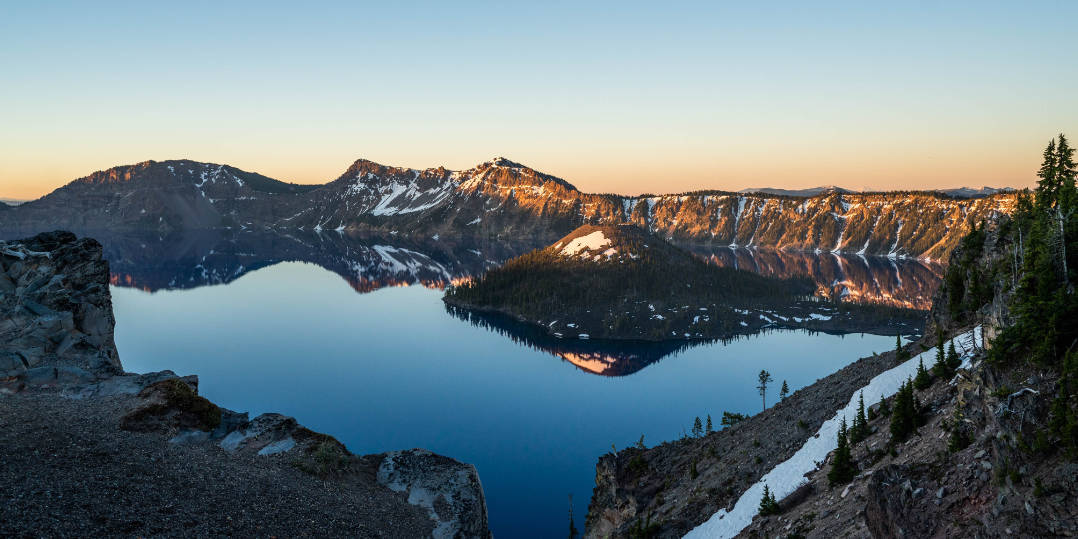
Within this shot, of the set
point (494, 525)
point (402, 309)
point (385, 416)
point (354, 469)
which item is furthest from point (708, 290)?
point (354, 469)

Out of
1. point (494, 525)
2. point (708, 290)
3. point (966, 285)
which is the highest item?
point (966, 285)

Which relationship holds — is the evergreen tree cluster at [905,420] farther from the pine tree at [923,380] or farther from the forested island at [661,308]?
the forested island at [661,308]

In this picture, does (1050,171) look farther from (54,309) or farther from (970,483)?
(54,309)

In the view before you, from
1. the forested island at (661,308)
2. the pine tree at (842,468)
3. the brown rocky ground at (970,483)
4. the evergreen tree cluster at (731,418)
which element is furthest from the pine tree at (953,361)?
the forested island at (661,308)

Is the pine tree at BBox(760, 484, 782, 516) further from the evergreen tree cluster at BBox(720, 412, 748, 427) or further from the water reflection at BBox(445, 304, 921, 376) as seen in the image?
the water reflection at BBox(445, 304, 921, 376)

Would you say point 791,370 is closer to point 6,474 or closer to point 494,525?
point 494,525
